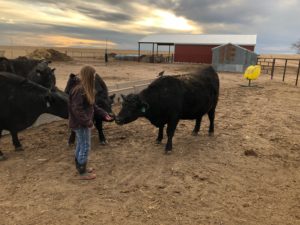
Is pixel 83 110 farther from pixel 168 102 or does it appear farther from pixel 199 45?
pixel 199 45

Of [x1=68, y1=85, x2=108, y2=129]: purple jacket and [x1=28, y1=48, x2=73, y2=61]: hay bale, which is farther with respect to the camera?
[x1=28, y1=48, x2=73, y2=61]: hay bale

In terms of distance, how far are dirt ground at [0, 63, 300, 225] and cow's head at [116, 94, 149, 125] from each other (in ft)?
2.41

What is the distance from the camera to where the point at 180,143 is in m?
6.62

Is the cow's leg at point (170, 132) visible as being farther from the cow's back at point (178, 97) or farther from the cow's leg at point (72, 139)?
the cow's leg at point (72, 139)

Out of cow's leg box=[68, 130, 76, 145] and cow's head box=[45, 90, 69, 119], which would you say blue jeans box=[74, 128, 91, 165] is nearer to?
cow's head box=[45, 90, 69, 119]

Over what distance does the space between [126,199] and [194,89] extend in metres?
3.21

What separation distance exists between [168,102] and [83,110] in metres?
2.09

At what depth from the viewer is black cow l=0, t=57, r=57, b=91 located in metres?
8.16

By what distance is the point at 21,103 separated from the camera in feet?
18.7

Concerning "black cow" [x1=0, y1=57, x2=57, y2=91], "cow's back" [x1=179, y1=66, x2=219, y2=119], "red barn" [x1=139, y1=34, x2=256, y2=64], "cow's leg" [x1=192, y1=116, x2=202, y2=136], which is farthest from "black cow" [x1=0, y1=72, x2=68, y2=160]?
"red barn" [x1=139, y1=34, x2=256, y2=64]

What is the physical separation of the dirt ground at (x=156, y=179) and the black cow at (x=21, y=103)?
24.3 inches

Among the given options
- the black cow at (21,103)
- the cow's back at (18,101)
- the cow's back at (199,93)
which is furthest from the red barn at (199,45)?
the cow's back at (18,101)

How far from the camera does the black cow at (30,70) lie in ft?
26.8

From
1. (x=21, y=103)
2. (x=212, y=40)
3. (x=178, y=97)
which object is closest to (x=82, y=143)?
(x=21, y=103)
